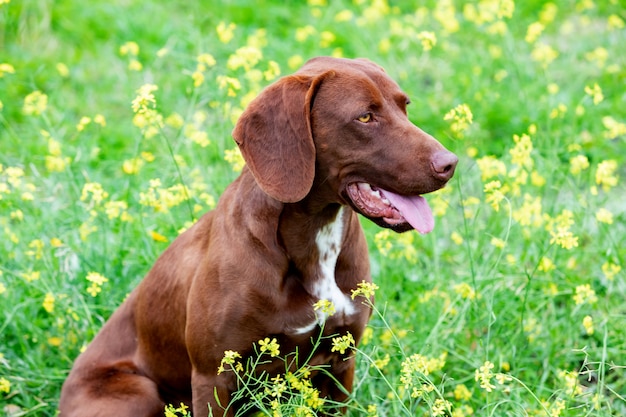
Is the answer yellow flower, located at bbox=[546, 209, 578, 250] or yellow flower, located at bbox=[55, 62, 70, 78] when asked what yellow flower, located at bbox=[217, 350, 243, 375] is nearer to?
yellow flower, located at bbox=[546, 209, 578, 250]

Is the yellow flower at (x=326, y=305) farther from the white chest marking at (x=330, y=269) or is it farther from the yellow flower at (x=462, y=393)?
the yellow flower at (x=462, y=393)

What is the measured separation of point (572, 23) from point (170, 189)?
485 cm

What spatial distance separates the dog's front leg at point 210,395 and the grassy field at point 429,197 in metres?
0.24

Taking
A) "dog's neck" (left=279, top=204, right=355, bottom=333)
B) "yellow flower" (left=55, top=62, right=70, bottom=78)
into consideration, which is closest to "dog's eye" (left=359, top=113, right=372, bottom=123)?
"dog's neck" (left=279, top=204, right=355, bottom=333)

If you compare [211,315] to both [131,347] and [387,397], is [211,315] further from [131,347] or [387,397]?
[387,397]

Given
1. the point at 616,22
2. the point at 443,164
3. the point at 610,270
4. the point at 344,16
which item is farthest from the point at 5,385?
the point at 616,22

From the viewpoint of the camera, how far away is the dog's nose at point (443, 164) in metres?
3.54

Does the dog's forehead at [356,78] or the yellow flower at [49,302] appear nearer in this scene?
the dog's forehead at [356,78]

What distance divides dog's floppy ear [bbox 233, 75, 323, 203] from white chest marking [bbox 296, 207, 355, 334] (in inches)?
11.3

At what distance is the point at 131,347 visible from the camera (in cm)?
434

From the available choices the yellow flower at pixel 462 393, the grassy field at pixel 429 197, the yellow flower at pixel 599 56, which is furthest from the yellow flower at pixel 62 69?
the yellow flower at pixel 462 393

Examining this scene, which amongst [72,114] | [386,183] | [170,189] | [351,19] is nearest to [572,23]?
[351,19]

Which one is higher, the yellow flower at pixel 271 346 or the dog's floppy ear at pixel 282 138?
the dog's floppy ear at pixel 282 138

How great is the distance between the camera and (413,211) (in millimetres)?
3684
